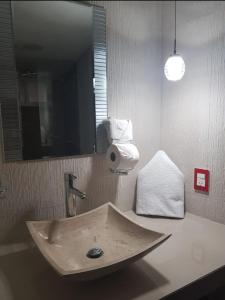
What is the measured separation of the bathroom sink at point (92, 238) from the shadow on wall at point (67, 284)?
0.05 m

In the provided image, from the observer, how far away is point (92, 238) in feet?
3.25

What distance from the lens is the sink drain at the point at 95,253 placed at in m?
0.86

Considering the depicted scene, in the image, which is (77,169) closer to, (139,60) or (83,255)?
(83,255)

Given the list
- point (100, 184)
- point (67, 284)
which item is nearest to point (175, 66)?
point (100, 184)

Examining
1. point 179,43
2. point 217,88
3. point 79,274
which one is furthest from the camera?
point 179,43

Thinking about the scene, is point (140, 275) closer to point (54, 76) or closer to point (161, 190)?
point (161, 190)

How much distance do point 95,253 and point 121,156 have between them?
41cm

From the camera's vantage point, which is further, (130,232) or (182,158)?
(182,158)

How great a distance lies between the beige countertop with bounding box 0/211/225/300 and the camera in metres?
0.70

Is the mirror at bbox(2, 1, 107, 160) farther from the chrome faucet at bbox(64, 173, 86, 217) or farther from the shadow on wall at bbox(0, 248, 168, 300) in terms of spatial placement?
the shadow on wall at bbox(0, 248, 168, 300)

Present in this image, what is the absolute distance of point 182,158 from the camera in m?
1.28

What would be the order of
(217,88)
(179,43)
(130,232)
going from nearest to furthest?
(130,232) < (217,88) < (179,43)

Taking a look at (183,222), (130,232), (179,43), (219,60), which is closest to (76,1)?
(179,43)

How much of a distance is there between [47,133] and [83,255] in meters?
0.52
